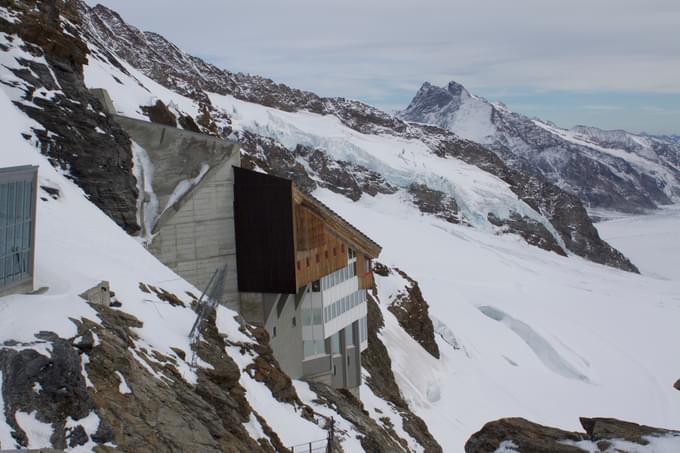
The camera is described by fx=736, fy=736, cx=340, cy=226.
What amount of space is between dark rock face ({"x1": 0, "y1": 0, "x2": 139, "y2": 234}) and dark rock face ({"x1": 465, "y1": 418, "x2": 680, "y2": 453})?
20050 millimetres

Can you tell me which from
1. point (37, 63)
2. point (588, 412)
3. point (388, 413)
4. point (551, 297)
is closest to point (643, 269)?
point (551, 297)

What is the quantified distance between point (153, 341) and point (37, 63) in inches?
597

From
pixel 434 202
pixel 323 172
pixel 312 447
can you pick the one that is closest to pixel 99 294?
pixel 312 447

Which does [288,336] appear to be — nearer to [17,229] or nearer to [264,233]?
[264,233]

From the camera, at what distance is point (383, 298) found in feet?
174

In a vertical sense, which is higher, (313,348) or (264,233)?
(264,233)

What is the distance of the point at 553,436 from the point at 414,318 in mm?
44031

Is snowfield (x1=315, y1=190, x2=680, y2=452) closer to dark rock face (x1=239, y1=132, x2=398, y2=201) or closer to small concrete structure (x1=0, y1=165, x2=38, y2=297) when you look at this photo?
dark rock face (x1=239, y1=132, x2=398, y2=201)

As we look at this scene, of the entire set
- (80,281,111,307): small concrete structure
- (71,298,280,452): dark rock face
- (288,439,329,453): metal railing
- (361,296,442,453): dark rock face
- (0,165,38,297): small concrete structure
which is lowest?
(361,296,442,453): dark rock face

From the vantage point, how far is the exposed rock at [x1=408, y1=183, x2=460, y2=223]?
13200 centimetres

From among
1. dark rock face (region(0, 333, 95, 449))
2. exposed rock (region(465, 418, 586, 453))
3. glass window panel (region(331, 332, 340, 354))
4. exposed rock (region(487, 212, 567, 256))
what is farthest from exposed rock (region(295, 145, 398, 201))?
exposed rock (region(465, 418, 586, 453))

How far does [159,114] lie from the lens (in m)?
42.7

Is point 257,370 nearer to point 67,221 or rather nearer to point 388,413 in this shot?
point 67,221

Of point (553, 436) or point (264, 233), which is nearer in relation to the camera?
point (553, 436)
